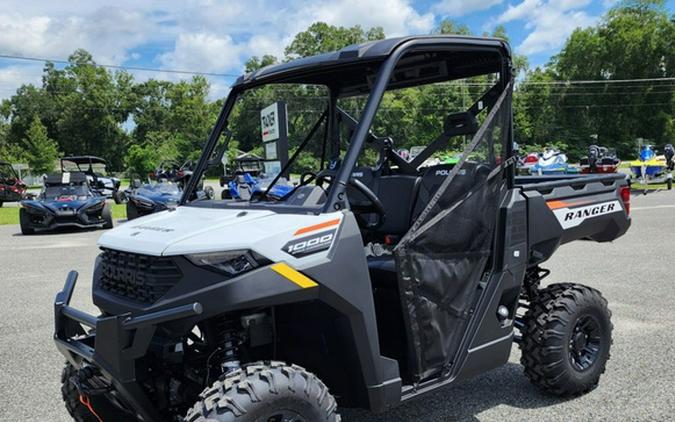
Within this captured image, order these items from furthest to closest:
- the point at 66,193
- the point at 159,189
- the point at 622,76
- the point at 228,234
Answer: the point at 622,76 → the point at 159,189 → the point at 66,193 → the point at 228,234

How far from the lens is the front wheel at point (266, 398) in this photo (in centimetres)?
235

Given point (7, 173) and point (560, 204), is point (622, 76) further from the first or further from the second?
point (560, 204)

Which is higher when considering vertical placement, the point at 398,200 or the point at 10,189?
the point at 398,200

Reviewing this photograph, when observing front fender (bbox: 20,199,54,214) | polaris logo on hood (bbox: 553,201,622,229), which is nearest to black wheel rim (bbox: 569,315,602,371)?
polaris logo on hood (bbox: 553,201,622,229)

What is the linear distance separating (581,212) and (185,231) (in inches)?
108

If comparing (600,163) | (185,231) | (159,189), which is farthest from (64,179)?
(600,163)

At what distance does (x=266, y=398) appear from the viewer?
7.91 ft

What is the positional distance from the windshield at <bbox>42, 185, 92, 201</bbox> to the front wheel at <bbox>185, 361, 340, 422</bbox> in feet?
46.5

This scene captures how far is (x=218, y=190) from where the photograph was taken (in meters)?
3.48

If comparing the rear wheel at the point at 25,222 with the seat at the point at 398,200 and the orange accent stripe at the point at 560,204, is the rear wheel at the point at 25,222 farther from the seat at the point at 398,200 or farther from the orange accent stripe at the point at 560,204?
the orange accent stripe at the point at 560,204

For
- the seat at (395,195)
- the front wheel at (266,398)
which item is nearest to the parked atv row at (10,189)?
the seat at (395,195)

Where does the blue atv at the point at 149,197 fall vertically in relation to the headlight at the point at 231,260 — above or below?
below

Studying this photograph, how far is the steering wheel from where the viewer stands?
9.29ft

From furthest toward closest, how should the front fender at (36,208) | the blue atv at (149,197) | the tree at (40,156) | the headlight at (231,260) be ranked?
the tree at (40,156) < the blue atv at (149,197) < the front fender at (36,208) < the headlight at (231,260)
